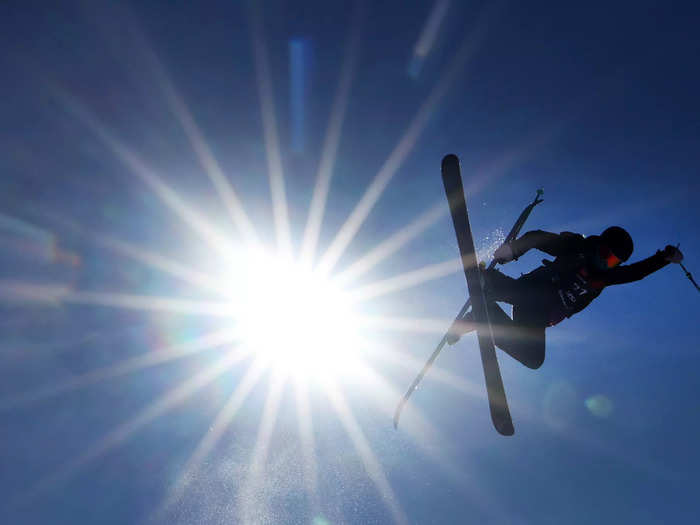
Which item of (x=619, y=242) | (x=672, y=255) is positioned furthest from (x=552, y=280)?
(x=672, y=255)

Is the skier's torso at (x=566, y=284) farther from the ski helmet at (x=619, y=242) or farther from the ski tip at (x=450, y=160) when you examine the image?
the ski tip at (x=450, y=160)

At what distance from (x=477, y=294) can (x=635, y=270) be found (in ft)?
7.63

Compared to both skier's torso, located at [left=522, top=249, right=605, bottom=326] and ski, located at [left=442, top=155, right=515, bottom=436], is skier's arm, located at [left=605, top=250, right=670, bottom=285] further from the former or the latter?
ski, located at [left=442, top=155, right=515, bottom=436]

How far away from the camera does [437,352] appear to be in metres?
8.98

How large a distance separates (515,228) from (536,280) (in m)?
1.21

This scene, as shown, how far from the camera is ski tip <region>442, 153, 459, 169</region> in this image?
240 inches

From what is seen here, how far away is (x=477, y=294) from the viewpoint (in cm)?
588

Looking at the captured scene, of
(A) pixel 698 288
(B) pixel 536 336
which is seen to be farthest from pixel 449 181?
(A) pixel 698 288

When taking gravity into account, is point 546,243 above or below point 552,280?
above

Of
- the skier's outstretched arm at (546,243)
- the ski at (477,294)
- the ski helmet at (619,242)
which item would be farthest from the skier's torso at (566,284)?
the ski at (477,294)

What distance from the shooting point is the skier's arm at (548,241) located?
5707mm

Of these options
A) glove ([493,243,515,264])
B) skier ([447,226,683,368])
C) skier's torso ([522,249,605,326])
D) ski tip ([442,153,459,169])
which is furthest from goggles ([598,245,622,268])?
ski tip ([442,153,459,169])

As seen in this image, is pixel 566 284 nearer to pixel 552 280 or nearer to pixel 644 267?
Answer: pixel 552 280

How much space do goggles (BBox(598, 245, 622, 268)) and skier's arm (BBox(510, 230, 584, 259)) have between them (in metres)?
0.31
